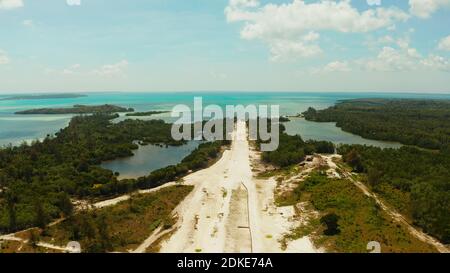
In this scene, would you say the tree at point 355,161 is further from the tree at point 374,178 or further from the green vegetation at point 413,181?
the tree at point 374,178

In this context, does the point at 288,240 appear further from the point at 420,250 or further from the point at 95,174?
the point at 95,174

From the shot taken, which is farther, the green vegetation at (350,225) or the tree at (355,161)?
the tree at (355,161)

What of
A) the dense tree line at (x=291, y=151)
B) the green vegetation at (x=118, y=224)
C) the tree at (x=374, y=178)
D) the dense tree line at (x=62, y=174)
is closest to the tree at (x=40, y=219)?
the dense tree line at (x=62, y=174)

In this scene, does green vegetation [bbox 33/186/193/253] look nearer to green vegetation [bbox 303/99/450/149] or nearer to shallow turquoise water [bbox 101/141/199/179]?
shallow turquoise water [bbox 101/141/199/179]

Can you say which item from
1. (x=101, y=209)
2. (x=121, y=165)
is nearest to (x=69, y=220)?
(x=101, y=209)

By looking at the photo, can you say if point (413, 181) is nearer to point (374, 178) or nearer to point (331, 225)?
point (374, 178)

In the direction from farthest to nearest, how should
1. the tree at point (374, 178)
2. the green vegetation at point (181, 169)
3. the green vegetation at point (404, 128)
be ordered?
the green vegetation at point (404, 128)
the green vegetation at point (181, 169)
the tree at point (374, 178)

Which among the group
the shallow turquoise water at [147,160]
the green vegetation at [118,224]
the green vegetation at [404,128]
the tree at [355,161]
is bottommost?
the green vegetation at [118,224]
